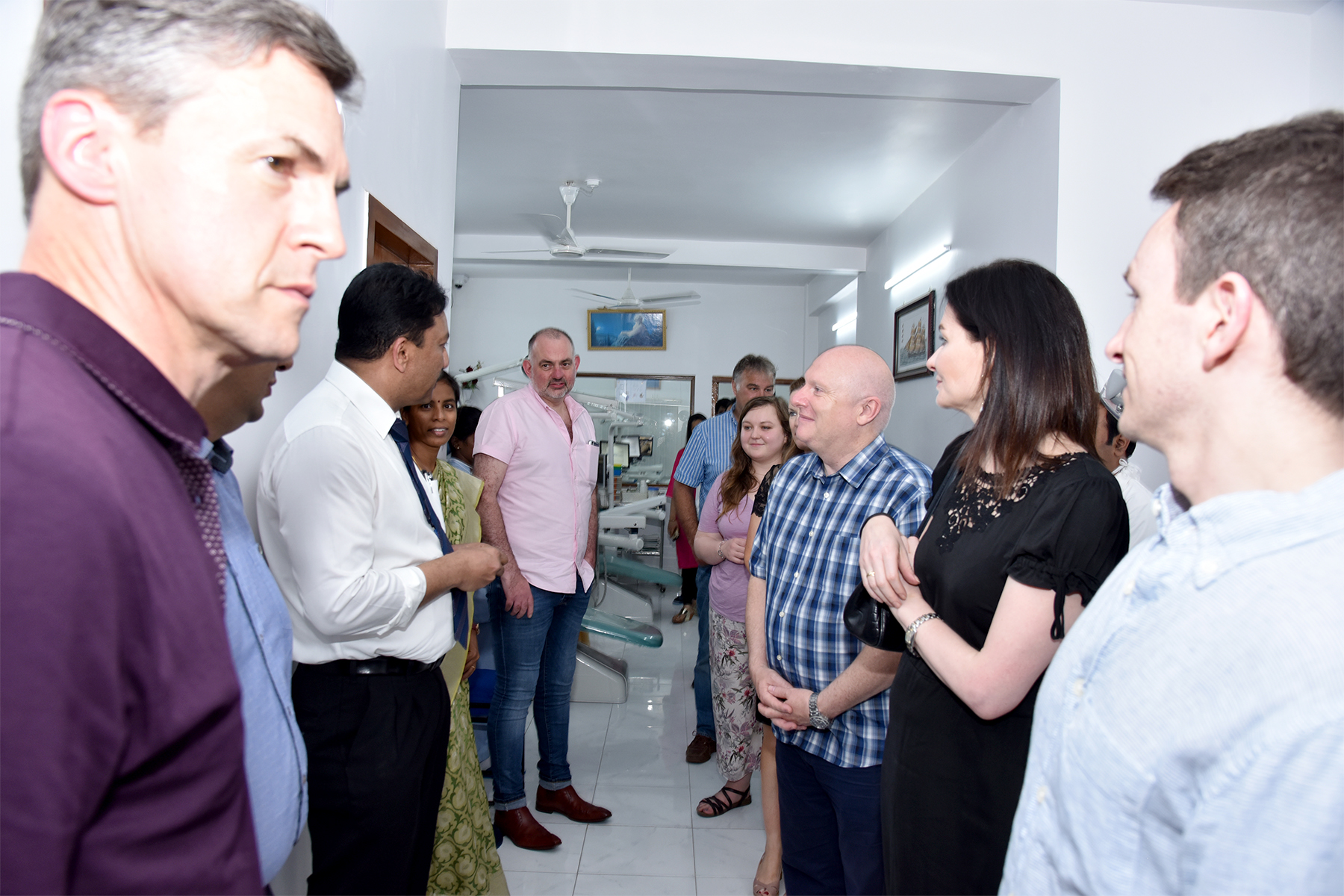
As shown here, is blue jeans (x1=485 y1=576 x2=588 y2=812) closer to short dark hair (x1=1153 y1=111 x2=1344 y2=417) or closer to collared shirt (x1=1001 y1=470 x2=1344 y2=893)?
collared shirt (x1=1001 y1=470 x2=1344 y2=893)

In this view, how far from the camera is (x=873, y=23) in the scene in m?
3.12

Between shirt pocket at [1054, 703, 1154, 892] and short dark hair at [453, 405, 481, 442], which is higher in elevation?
short dark hair at [453, 405, 481, 442]

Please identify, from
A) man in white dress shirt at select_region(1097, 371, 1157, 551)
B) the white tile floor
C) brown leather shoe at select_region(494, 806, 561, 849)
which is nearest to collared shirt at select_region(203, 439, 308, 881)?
the white tile floor

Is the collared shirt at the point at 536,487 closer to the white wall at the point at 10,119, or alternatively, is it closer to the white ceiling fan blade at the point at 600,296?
the white wall at the point at 10,119

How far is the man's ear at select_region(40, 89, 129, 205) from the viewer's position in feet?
1.77

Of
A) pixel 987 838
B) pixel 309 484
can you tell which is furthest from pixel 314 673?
pixel 987 838

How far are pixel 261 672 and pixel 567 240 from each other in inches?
224

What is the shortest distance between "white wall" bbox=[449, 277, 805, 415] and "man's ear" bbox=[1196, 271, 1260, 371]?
8474 millimetres

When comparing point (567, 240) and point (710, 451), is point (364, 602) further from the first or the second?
point (567, 240)

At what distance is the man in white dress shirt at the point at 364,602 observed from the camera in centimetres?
142

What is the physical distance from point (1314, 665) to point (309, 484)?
1472 mm

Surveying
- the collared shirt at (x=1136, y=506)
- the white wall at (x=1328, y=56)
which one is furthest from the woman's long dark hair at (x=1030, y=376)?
the white wall at (x=1328, y=56)

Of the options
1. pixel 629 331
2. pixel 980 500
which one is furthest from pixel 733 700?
pixel 629 331

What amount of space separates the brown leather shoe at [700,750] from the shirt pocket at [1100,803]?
2.94m
